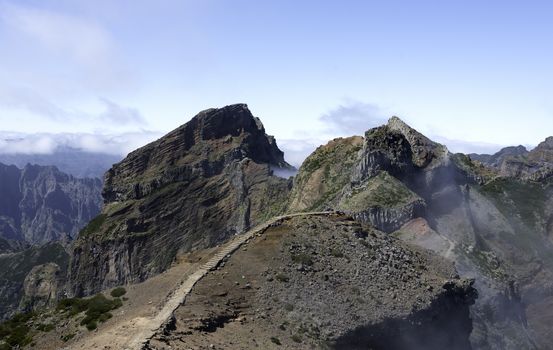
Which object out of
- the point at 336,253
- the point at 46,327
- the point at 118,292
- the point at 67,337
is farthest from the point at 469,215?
the point at 67,337

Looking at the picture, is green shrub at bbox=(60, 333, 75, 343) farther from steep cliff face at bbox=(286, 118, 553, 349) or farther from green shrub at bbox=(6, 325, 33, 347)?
steep cliff face at bbox=(286, 118, 553, 349)

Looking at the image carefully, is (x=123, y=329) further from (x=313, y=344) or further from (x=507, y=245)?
(x=507, y=245)

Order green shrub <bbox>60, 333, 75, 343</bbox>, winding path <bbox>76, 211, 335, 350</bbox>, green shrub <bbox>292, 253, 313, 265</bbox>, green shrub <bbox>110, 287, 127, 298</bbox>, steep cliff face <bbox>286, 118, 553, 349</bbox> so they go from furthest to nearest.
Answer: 1. steep cliff face <bbox>286, 118, 553, 349</bbox>
2. green shrub <bbox>292, 253, 313, 265</bbox>
3. green shrub <bbox>110, 287, 127, 298</bbox>
4. green shrub <bbox>60, 333, 75, 343</bbox>
5. winding path <bbox>76, 211, 335, 350</bbox>

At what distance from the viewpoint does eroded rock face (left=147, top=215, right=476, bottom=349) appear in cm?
4762

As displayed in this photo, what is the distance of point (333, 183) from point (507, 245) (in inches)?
1557

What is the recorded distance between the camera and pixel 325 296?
5662 centimetres

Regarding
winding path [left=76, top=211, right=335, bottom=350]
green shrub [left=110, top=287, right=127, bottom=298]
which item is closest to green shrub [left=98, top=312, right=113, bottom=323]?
green shrub [left=110, top=287, right=127, bottom=298]

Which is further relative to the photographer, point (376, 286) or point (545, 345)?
point (545, 345)

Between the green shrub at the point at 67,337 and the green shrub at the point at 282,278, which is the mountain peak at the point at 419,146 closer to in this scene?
the green shrub at the point at 282,278

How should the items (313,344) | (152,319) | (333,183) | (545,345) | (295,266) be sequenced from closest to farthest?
(152,319)
(313,344)
(295,266)
(545,345)
(333,183)

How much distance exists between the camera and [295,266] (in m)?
59.0

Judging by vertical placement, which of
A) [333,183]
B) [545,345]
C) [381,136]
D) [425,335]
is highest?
[381,136]

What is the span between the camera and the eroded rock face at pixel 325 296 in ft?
156

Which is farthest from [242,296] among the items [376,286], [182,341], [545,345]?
[545,345]
